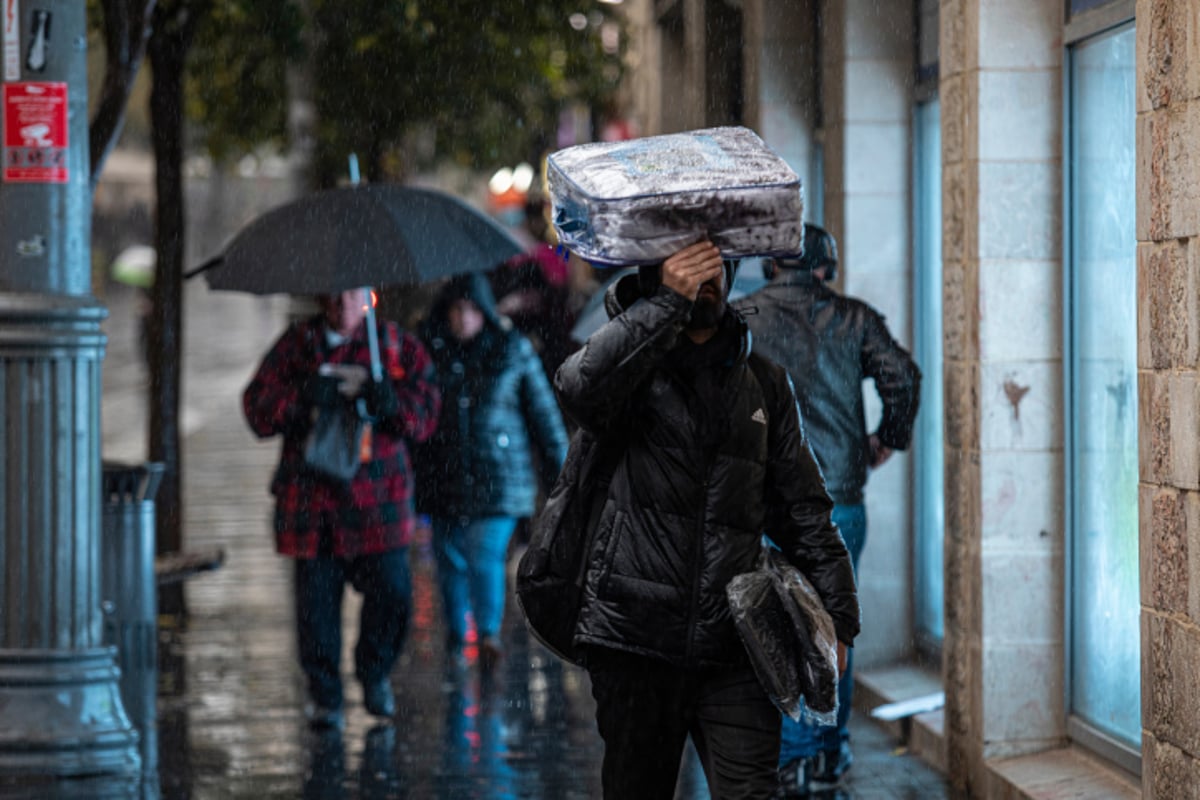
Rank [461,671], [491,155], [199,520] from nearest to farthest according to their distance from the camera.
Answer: [461,671] < [199,520] < [491,155]

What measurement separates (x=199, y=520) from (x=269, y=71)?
4.81 m

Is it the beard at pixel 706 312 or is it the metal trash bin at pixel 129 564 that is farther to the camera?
the metal trash bin at pixel 129 564

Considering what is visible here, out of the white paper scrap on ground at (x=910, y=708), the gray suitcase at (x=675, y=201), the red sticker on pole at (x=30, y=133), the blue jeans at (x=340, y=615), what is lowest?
the white paper scrap on ground at (x=910, y=708)

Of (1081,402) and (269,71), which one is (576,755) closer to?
(1081,402)

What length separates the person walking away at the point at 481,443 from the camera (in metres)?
9.89

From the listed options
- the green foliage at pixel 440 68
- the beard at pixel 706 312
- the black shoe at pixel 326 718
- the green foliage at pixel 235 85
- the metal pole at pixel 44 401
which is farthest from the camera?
the green foliage at pixel 235 85

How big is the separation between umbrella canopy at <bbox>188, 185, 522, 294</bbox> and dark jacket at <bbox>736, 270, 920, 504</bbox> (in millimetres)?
1967

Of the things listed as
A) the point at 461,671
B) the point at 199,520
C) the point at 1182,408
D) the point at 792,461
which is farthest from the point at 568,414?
the point at 199,520

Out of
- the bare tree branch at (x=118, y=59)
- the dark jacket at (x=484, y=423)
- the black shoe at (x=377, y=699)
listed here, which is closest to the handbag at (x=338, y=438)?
the black shoe at (x=377, y=699)

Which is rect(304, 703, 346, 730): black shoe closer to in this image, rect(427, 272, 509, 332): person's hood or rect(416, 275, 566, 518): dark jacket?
rect(416, 275, 566, 518): dark jacket

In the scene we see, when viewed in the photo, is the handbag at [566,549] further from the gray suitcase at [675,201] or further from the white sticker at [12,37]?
the white sticker at [12,37]

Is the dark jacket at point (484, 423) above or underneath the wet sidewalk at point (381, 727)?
above

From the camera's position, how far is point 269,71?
19734 mm

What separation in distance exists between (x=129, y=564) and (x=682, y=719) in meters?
5.88
